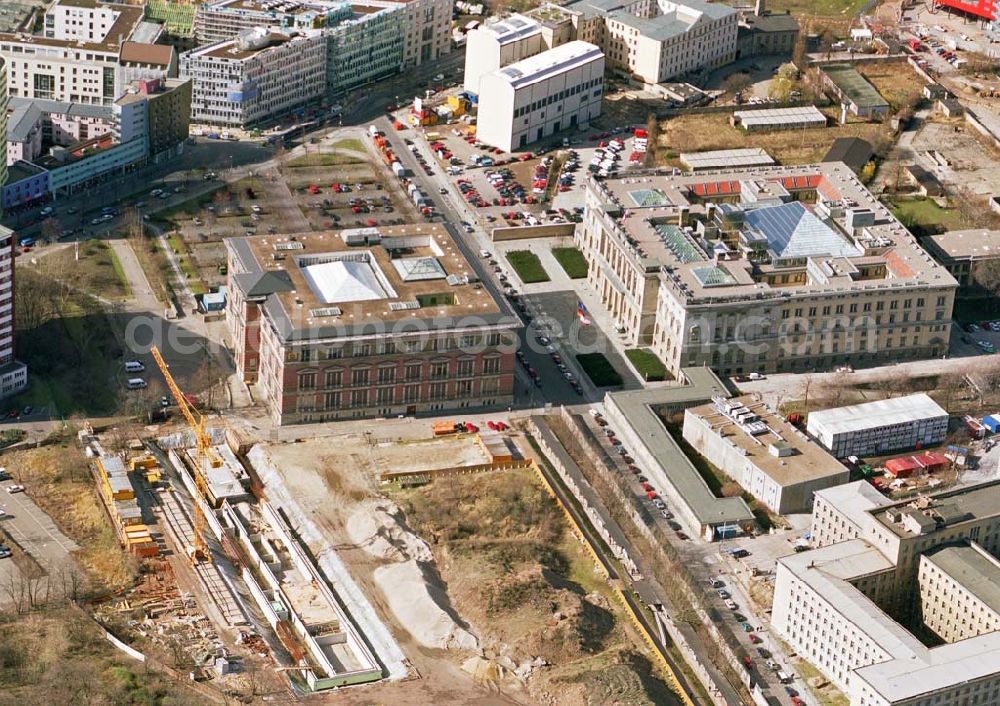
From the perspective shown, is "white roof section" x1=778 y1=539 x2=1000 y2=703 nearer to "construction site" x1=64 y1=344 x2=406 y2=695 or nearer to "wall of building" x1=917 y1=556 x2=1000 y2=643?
"wall of building" x1=917 y1=556 x2=1000 y2=643

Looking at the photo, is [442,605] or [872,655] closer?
[872,655]

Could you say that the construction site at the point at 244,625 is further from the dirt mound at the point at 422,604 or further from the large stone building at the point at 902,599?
the large stone building at the point at 902,599

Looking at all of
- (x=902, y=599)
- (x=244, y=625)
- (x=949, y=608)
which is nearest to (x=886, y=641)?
(x=949, y=608)

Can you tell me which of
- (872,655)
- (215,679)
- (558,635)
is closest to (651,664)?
(558,635)

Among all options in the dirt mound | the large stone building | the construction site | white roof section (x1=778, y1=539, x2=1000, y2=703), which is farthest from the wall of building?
the construction site

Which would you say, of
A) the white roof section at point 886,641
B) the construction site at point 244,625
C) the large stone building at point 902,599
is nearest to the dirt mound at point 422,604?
the construction site at point 244,625

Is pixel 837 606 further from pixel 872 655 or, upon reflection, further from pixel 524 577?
pixel 524 577
